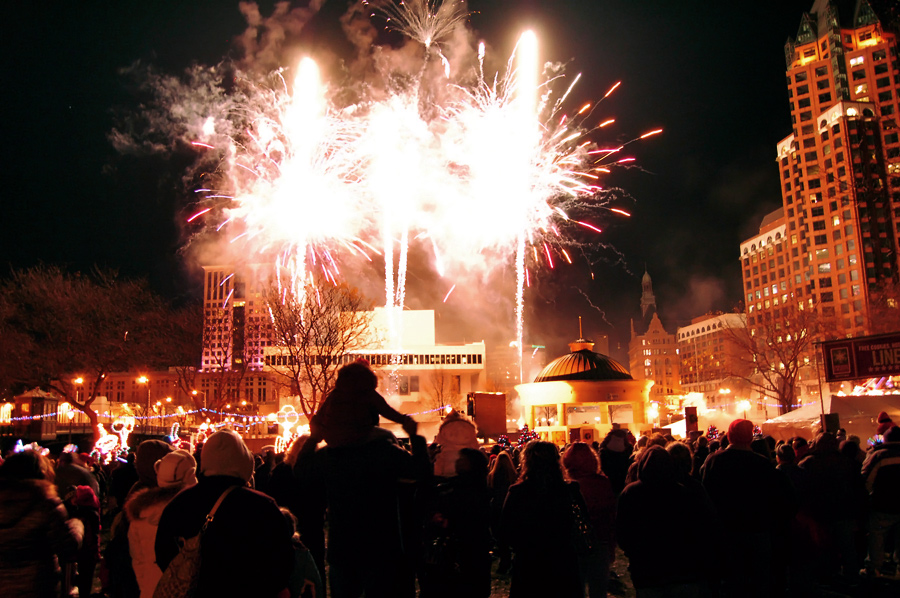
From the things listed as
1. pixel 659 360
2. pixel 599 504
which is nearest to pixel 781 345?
pixel 599 504

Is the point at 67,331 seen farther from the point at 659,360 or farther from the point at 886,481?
the point at 659,360

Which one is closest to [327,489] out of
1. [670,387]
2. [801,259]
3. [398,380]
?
[398,380]

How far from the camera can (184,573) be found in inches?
122

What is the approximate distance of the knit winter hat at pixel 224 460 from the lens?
3.39 metres

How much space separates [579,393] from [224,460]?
4388 cm

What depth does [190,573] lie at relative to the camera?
3.11 meters

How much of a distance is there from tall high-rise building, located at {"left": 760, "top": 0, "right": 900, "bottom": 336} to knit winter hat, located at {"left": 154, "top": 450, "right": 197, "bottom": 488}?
84.6m

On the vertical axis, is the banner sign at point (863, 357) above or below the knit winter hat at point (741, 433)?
above

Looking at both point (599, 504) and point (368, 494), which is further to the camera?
point (599, 504)

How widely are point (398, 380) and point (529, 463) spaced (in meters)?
77.0

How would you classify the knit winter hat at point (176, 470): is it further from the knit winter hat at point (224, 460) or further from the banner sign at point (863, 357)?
the banner sign at point (863, 357)

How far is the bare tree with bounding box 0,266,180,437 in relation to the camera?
3778 cm

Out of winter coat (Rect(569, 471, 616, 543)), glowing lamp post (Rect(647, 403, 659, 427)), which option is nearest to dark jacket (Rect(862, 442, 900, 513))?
winter coat (Rect(569, 471, 616, 543))

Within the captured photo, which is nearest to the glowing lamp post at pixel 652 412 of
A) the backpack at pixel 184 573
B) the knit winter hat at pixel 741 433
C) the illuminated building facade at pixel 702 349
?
the knit winter hat at pixel 741 433
